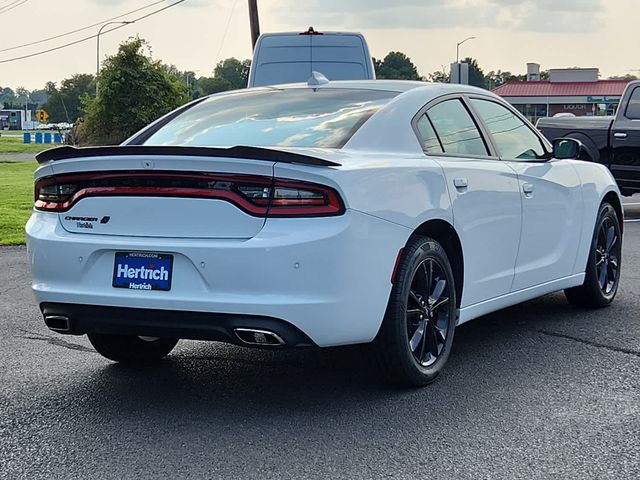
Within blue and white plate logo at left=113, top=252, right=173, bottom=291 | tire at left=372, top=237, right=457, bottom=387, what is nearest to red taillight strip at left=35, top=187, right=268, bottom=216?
blue and white plate logo at left=113, top=252, right=173, bottom=291

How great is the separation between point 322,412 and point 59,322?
4.41 feet

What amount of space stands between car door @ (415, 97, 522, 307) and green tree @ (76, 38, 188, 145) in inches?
1131

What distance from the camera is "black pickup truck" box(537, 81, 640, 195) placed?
49.2ft

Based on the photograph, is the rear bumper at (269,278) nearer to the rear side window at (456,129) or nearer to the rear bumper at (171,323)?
the rear bumper at (171,323)

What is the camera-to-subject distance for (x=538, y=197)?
6.10 meters

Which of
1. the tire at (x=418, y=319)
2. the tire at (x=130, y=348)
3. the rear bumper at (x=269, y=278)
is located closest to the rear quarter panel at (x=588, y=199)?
the tire at (x=418, y=319)

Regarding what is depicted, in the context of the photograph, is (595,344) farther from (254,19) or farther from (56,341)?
(254,19)

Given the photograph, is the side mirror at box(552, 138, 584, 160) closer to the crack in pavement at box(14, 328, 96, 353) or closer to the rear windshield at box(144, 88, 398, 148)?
the rear windshield at box(144, 88, 398, 148)

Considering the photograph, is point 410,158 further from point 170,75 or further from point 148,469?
point 170,75

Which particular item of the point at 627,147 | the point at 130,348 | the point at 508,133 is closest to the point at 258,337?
the point at 130,348

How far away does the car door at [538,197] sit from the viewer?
19.6ft

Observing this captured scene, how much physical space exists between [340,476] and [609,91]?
8620cm

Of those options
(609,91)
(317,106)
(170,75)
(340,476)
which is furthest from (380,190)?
(609,91)

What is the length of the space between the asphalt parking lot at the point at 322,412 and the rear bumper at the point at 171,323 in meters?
0.40
